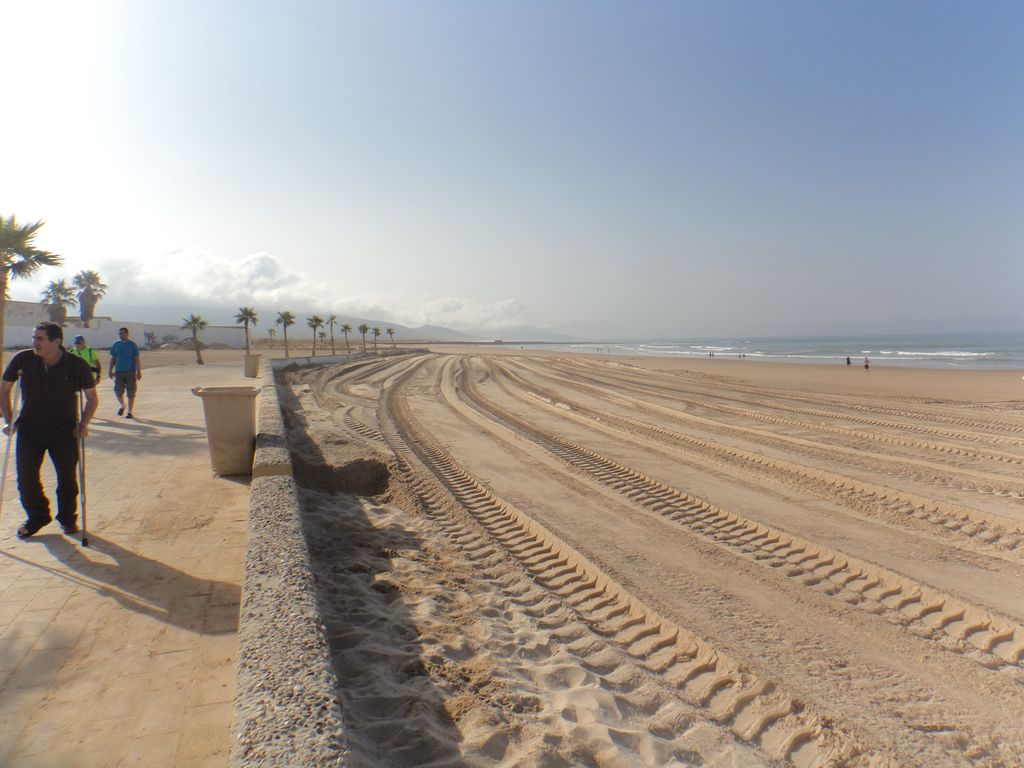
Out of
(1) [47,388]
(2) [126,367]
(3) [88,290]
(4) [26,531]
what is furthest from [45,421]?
(3) [88,290]

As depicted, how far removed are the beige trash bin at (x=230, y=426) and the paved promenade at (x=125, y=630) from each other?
580 millimetres

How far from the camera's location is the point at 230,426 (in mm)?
6277

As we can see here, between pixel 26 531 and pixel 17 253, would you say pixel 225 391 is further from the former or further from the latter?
pixel 17 253

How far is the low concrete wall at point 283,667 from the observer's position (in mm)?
1803

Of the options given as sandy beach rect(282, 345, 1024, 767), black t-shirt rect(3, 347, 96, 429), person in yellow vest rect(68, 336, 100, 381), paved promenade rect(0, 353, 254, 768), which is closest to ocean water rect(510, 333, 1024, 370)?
sandy beach rect(282, 345, 1024, 767)

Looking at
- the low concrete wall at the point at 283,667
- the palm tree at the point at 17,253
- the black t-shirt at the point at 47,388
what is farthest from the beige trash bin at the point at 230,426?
the palm tree at the point at 17,253

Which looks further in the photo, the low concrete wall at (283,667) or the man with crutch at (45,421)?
the man with crutch at (45,421)

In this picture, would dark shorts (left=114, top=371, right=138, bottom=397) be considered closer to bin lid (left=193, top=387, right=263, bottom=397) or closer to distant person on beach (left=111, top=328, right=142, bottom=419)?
distant person on beach (left=111, top=328, right=142, bottom=419)

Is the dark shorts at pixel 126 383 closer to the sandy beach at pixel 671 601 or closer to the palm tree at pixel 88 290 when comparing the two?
the sandy beach at pixel 671 601

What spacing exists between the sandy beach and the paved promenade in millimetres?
617

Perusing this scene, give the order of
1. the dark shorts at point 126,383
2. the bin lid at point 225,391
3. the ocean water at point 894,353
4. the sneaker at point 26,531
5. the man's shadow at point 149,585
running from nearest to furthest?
the man's shadow at point 149,585, the sneaker at point 26,531, the bin lid at point 225,391, the dark shorts at point 126,383, the ocean water at point 894,353

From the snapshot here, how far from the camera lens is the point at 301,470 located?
6613mm

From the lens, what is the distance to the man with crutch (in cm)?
Answer: 437

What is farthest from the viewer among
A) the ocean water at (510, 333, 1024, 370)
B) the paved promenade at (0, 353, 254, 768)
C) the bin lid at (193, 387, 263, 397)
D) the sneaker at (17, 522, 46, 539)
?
the ocean water at (510, 333, 1024, 370)
